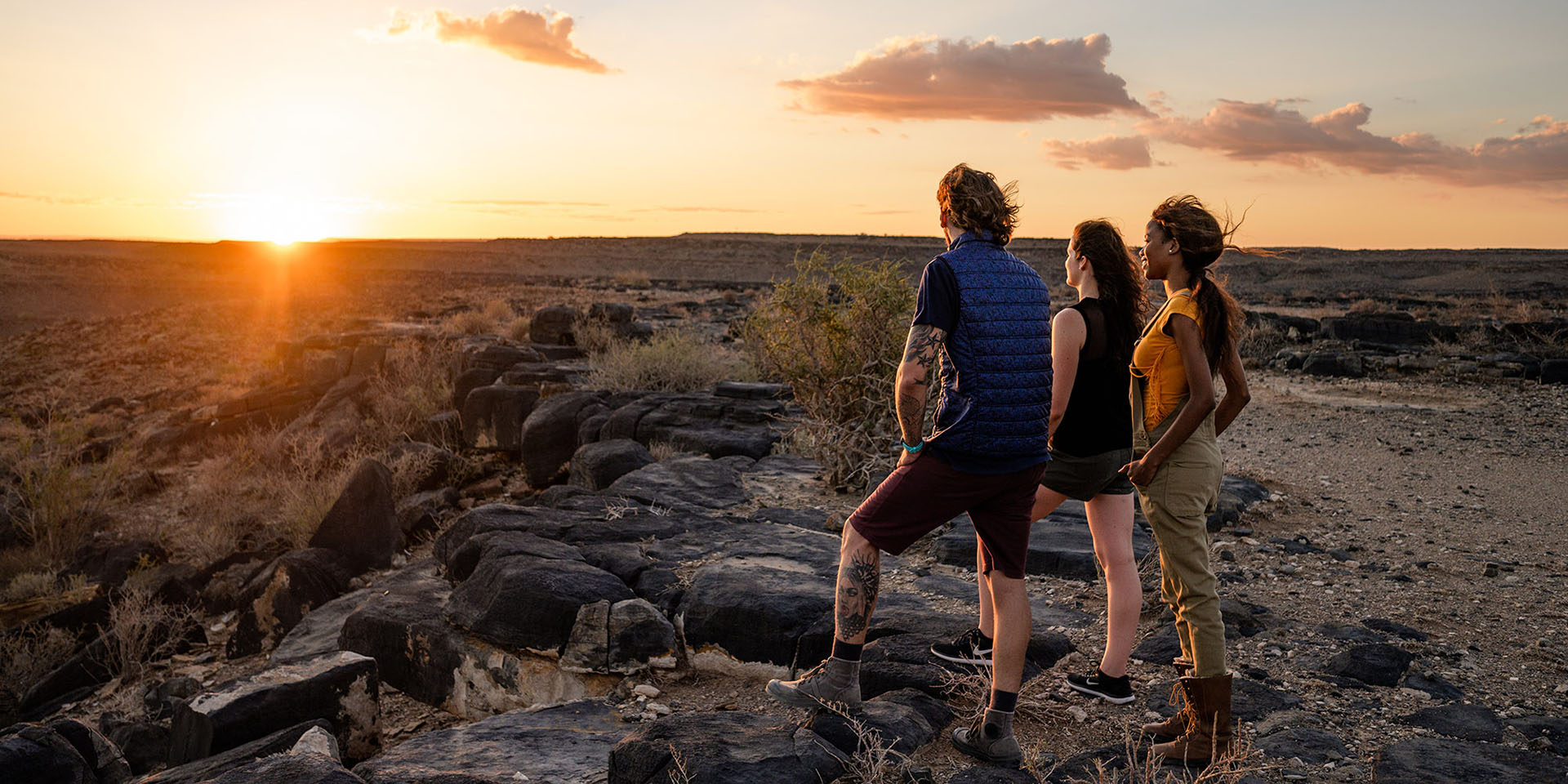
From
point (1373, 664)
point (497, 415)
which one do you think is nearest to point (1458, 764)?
point (1373, 664)

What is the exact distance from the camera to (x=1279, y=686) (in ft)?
13.3

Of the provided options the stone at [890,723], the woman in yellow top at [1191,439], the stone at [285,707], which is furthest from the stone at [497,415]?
the woman in yellow top at [1191,439]

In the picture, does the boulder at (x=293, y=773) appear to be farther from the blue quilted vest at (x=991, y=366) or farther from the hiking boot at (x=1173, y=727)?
the hiking boot at (x=1173, y=727)

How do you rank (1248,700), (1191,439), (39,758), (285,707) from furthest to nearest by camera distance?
(285,707), (39,758), (1248,700), (1191,439)

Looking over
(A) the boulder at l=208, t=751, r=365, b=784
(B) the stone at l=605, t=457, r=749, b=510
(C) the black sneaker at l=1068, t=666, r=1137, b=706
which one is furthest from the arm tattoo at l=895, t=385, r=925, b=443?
(B) the stone at l=605, t=457, r=749, b=510

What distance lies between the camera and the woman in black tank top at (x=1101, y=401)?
3.41 meters

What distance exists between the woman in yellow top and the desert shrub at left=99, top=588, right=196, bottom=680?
283 inches

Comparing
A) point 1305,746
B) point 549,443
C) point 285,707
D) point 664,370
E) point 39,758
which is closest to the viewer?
point 1305,746

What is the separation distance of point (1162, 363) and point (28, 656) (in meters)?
8.37

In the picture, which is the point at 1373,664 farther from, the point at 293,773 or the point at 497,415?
the point at 497,415

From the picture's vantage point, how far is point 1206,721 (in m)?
3.13

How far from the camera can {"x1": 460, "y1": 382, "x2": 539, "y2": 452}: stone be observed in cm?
1134

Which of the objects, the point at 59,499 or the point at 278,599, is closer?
the point at 278,599

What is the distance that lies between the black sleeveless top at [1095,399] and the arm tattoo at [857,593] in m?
0.91
